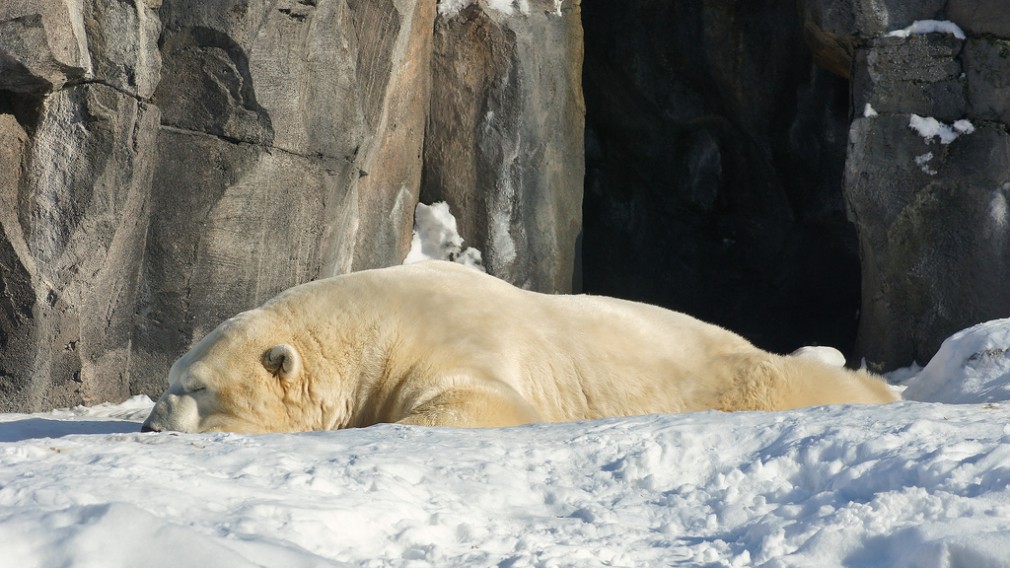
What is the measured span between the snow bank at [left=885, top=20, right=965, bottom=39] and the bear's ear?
5.57 metres

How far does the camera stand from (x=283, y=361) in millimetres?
4344

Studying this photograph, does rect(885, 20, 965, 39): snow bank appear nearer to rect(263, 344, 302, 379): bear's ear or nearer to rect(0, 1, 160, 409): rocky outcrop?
rect(0, 1, 160, 409): rocky outcrop

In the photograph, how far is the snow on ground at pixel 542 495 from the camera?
2016mm

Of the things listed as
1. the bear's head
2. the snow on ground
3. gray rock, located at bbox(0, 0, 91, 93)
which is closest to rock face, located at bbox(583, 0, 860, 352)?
gray rock, located at bbox(0, 0, 91, 93)

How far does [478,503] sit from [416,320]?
2105mm

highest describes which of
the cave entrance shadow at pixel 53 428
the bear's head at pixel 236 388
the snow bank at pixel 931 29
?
the snow bank at pixel 931 29

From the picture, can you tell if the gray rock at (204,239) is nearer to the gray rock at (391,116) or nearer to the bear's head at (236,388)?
the gray rock at (391,116)

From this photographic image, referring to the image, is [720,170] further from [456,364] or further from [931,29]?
[456,364]

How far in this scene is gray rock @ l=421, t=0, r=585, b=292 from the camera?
9102 mm

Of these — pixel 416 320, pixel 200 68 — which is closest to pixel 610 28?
pixel 200 68

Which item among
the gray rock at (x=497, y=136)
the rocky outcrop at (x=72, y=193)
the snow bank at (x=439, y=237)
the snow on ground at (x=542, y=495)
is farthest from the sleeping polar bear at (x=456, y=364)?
the gray rock at (x=497, y=136)

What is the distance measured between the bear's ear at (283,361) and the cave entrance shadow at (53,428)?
2.10ft

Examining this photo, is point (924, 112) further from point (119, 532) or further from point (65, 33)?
point (119, 532)

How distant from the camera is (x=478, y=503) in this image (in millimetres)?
2467
